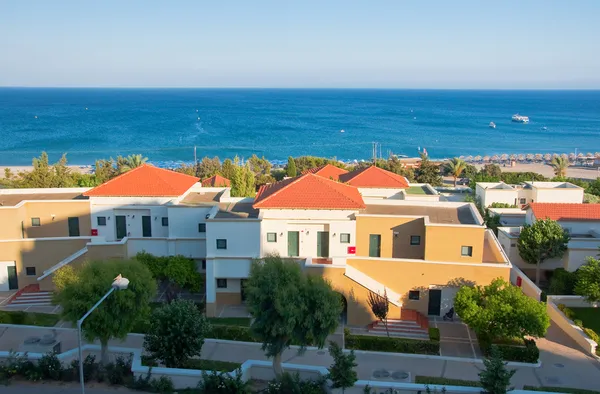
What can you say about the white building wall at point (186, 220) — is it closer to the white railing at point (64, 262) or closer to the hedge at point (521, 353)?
the white railing at point (64, 262)

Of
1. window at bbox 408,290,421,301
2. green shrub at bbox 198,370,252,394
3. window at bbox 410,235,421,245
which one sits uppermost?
window at bbox 410,235,421,245

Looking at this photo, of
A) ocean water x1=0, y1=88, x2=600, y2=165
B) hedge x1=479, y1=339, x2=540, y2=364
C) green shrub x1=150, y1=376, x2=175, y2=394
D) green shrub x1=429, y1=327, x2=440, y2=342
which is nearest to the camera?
green shrub x1=150, y1=376, x2=175, y2=394

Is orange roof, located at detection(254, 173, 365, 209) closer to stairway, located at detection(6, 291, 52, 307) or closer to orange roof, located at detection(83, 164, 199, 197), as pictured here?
orange roof, located at detection(83, 164, 199, 197)

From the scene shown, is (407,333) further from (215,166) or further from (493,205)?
(215,166)

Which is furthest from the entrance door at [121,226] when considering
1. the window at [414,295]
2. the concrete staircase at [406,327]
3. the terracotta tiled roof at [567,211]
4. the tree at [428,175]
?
the tree at [428,175]

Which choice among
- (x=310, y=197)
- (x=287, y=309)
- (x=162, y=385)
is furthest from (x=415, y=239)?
(x=162, y=385)

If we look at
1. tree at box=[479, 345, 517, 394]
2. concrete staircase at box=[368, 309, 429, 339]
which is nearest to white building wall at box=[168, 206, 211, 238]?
concrete staircase at box=[368, 309, 429, 339]

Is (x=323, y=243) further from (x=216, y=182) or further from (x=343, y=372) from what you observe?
(x=216, y=182)
